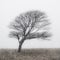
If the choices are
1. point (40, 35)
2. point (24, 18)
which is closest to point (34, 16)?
point (24, 18)

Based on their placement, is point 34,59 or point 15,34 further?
point 15,34

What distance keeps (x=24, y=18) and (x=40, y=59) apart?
31.2 feet

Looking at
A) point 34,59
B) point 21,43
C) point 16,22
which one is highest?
point 16,22

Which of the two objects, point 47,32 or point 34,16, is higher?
point 34,16

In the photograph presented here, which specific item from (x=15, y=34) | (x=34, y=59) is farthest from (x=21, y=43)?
(x=34, y=59)

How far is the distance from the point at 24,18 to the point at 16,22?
1705 millimetres

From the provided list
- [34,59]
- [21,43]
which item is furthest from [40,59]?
[21,43]

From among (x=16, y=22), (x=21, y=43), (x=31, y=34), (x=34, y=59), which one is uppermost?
(x=16, y=22)

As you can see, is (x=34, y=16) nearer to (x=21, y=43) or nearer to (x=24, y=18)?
(x=24, y=18)

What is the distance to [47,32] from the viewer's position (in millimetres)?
27219

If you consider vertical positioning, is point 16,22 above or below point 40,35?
above

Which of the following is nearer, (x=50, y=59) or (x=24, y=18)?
(x=50, y=59)

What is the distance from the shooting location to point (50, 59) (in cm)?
1959

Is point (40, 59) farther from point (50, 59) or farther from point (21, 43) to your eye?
point (21, 43)
